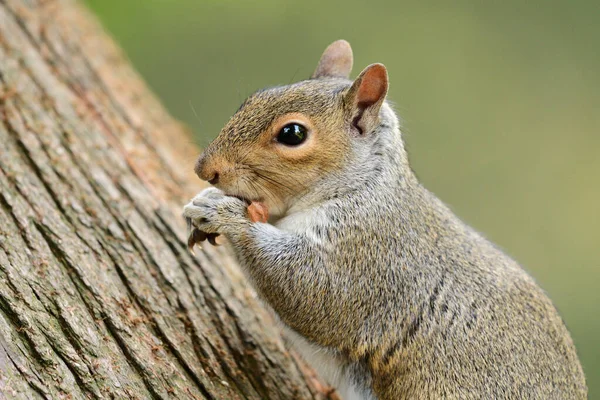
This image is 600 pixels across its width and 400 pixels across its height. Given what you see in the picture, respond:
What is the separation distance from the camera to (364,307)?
10.9ft

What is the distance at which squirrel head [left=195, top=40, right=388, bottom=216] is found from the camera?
3373mm

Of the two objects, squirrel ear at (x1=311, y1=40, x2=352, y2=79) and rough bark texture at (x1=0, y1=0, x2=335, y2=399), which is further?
squirrel ear at (x1=311, y1=40, x2=352, y2=79)

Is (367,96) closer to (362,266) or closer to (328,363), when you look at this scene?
(362,266)

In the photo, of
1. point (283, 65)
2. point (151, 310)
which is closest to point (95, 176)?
point (151, 310)

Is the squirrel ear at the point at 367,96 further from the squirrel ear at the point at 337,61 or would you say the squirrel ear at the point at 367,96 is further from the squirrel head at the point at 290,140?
the squirrel ear at the point at 337,61

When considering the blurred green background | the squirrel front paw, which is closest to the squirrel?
the squirrel front paw

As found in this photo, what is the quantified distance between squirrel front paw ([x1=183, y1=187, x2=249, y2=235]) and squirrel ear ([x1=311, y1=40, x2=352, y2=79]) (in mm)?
1109

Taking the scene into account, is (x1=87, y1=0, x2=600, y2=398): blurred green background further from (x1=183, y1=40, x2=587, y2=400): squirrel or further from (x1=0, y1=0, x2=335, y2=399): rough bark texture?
(x1=183, y1=40, x2=587, y2=400): squirrel

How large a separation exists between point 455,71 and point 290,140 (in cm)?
759

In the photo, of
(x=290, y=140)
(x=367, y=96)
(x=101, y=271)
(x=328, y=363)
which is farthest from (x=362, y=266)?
(x=101, y=271)

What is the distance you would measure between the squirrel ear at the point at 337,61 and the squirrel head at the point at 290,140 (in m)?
0.58

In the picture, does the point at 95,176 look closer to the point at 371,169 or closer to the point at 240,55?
the point at 371,169

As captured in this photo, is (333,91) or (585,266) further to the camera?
(585,266)

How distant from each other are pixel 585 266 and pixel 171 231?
21.3ft
